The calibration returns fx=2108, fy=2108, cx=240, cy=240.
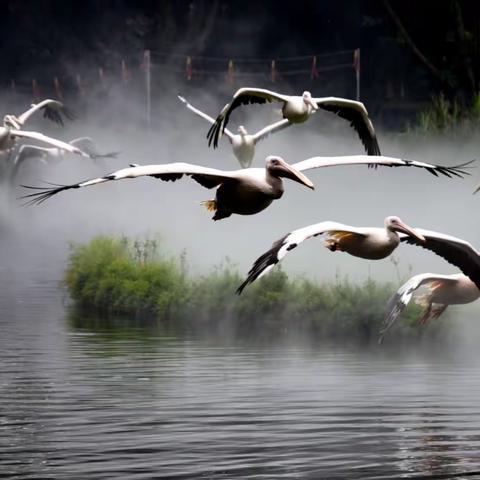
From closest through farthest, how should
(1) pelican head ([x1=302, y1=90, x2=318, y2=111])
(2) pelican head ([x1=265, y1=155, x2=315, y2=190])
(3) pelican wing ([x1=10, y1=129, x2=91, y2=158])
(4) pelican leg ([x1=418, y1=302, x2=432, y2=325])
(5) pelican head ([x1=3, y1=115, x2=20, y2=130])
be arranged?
(2) pelican head ([x1=265, y1=155, x2=315, y2=190])
(4) pelican leg ([x1=418, y1=302, x2=432, y2=325])
(1) pelican head ([x1=302, y1=90, x2=318, y2=111])
(3) pelican wing ([x1=10, y1=129, x2=91, y2=158])
(5) pelican head ([x1=3, y1=115, x2=20, y2=130])

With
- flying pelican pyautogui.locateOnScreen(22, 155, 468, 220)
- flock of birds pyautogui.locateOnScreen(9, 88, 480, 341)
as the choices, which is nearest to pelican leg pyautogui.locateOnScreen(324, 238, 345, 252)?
flock of birds pyautogui.locateOnScreen(9, 88, 480, 341)

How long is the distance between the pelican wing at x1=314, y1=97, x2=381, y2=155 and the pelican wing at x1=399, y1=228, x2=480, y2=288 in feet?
13.5

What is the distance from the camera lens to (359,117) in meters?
24.7

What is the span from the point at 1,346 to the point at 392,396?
23.8 feet

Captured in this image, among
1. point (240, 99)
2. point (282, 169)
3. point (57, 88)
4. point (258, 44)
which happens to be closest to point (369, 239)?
point (282, 169)

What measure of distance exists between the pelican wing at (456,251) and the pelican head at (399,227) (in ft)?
1.27

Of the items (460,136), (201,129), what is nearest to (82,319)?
(460,136)

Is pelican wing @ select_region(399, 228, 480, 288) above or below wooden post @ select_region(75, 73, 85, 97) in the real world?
below

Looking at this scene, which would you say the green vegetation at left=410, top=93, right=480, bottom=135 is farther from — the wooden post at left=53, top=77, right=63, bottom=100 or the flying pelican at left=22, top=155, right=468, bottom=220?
the flying pelican at left=22, top=155, right=468, bottom=220

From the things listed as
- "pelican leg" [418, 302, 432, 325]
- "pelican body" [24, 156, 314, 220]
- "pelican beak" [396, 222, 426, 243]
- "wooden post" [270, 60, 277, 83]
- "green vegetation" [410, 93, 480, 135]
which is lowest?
"pelican leg" [418, 302, 432, 325]

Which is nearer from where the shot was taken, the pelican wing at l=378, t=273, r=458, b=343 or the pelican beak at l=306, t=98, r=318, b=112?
the pelican wing at l=378, t=273, r=458, b=343

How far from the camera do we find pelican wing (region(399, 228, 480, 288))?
19.9m

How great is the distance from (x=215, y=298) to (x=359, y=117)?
7174mm

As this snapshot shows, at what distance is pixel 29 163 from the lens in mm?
45250
